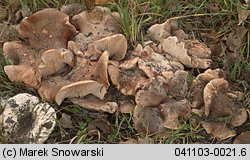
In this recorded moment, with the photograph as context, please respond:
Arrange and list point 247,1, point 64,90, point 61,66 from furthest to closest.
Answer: point 247,1
point 61,66
point 64,90

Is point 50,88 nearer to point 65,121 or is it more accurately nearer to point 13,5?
point 65,121

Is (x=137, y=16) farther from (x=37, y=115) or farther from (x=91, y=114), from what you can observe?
(x=37, y=115)

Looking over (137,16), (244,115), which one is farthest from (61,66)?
(244,115)

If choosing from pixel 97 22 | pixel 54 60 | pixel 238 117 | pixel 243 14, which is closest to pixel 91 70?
pixel 54 60

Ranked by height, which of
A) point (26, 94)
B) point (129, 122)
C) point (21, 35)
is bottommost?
point (129, 122)

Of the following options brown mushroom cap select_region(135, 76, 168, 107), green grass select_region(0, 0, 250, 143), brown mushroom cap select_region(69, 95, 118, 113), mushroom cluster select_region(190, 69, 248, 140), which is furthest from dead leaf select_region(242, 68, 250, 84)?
brown mushroom cap select_region(69, 95, 118, 113)

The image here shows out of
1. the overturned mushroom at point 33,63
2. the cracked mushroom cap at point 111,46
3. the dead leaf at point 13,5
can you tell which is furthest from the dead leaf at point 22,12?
the cracked mushroom cap at point 111,46
